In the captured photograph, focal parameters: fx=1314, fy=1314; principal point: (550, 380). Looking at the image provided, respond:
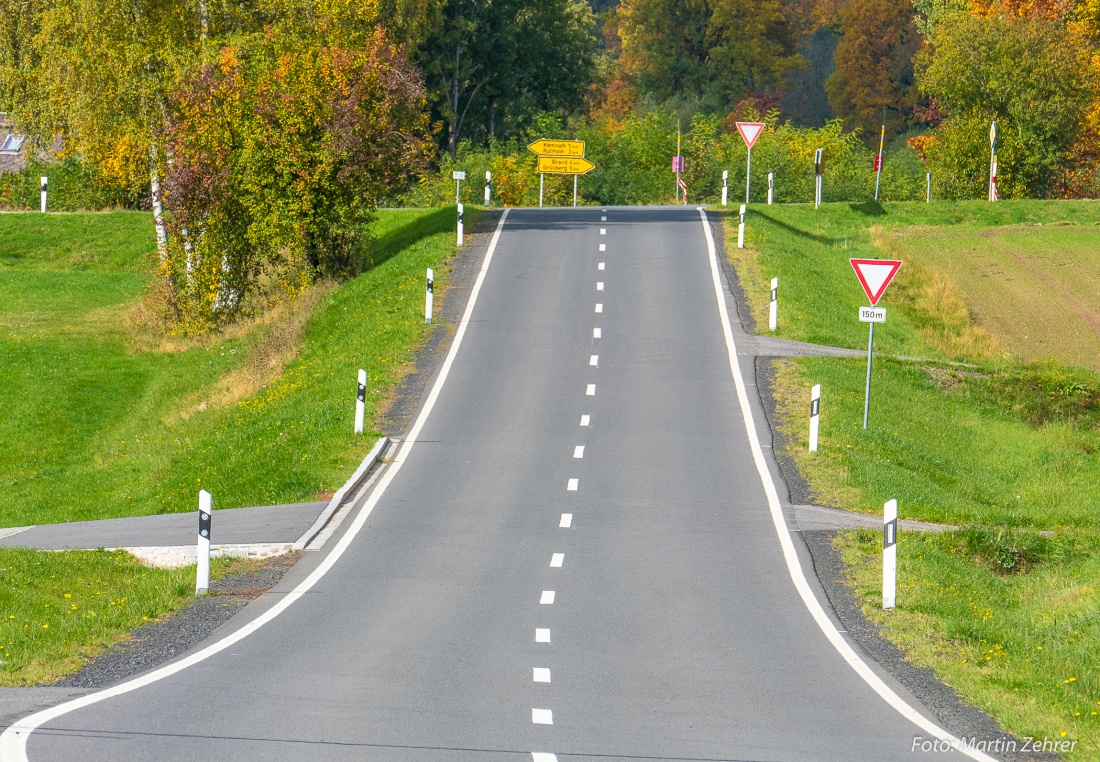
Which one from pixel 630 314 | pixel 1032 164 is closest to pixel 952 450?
pixel 630 314

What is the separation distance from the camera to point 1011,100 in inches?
2085

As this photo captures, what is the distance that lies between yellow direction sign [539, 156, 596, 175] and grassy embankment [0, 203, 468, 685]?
670 cm

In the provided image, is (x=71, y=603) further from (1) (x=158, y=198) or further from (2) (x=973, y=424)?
(1) (x=158, y=198)

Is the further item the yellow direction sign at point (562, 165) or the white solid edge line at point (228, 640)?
the yellow direction sign at point (562, 165)

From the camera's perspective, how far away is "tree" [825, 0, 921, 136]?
286ft

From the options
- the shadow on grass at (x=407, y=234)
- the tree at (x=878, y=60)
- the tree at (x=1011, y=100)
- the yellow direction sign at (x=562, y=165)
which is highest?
the tree at (x=878, y=60)

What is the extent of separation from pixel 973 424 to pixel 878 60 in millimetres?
68790

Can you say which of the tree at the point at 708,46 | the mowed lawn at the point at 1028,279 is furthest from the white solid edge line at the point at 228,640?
the tree at the point at 708,46

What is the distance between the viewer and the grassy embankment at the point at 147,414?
13703 mm

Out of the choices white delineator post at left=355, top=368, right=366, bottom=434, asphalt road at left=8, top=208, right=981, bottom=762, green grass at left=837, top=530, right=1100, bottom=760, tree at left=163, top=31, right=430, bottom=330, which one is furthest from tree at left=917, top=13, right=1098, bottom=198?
green grass at left=837, top=530, right=1100, bottom=760

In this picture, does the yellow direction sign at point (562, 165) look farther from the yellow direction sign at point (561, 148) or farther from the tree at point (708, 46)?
the tree at point (708, 46)

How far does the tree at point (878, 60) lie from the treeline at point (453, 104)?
16 cm

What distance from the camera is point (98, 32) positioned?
33.1m

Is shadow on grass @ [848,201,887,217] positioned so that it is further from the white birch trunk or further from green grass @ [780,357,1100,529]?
the white birch trunk
